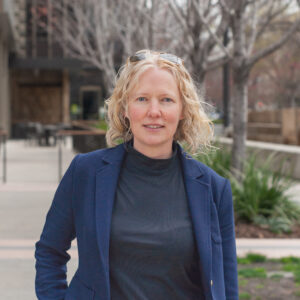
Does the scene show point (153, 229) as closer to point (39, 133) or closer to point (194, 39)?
point (194, 39)

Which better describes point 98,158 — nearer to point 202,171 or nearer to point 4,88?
point 202,171

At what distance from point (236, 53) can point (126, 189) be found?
5631mm

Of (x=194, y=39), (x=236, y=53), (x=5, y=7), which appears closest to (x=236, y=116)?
(x=236, y=53)

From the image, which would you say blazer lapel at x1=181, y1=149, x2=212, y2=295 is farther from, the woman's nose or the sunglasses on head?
the sunglasses on head

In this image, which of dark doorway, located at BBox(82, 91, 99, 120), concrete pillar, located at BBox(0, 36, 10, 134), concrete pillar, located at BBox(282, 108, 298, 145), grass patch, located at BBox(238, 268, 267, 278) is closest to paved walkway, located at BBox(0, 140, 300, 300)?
grass patch, located at BBox(238, 268, 267, 278)

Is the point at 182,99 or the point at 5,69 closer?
the point at 182,99

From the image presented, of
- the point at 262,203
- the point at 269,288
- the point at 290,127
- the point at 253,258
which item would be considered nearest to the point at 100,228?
the point at 269,288

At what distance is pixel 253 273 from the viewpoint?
4754 millimetres

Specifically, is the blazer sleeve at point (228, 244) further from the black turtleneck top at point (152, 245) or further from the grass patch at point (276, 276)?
the grass patch at point (276, 276)

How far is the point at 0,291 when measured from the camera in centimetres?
441

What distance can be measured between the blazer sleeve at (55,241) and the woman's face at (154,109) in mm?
284

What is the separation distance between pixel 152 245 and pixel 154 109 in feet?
1.58

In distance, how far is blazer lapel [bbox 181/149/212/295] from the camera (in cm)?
192

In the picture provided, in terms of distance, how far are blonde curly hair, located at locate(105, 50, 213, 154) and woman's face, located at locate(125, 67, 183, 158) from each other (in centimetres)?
2
